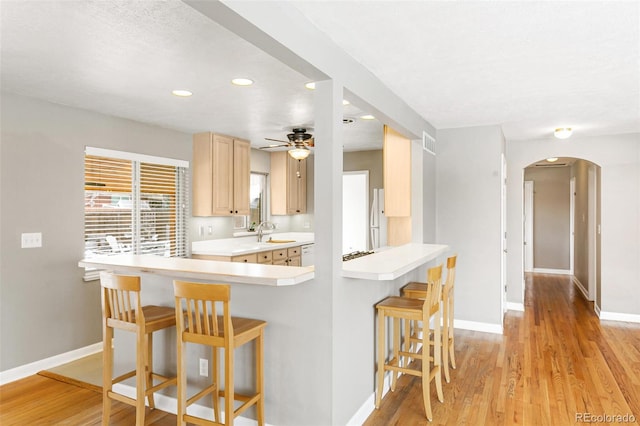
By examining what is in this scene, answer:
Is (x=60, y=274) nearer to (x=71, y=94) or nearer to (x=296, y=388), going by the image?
(x=71, y=94)

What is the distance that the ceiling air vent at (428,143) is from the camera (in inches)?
176

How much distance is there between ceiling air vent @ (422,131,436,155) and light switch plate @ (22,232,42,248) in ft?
12.6

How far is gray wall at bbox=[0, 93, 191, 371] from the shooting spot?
3.50 m

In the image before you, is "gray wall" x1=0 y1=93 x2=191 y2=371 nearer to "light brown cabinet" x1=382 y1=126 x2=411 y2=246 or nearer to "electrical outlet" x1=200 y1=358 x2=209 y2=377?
"electrical outlet" x1=200 y1=358 x2=209 y2=377

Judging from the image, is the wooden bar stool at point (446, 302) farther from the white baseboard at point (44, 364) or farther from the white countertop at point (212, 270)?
the white baseboard at point (44, 364)

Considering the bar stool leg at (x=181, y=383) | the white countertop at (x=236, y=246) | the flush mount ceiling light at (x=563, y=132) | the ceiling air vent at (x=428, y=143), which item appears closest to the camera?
the bar stool leg at (x=181, y=383)

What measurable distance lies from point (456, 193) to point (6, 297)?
15.3 ft

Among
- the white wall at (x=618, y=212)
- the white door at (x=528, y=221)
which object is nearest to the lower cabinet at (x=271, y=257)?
the white wall at (x=618, y=212)

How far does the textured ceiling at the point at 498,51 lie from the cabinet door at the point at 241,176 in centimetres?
262

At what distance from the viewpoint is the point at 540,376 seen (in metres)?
3.54

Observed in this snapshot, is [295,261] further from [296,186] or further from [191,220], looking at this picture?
[191,220]

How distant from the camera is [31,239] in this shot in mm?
3648

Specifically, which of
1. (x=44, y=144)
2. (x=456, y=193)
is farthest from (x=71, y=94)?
(x=456, y=193)

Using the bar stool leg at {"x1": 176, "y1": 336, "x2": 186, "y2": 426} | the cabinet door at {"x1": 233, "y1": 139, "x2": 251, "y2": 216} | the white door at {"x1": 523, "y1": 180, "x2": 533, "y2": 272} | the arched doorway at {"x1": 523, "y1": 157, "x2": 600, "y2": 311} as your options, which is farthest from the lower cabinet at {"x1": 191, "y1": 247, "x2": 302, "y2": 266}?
the white door at {"x1": 523, "y1": 180, "x2": 533, "y2": 272}
